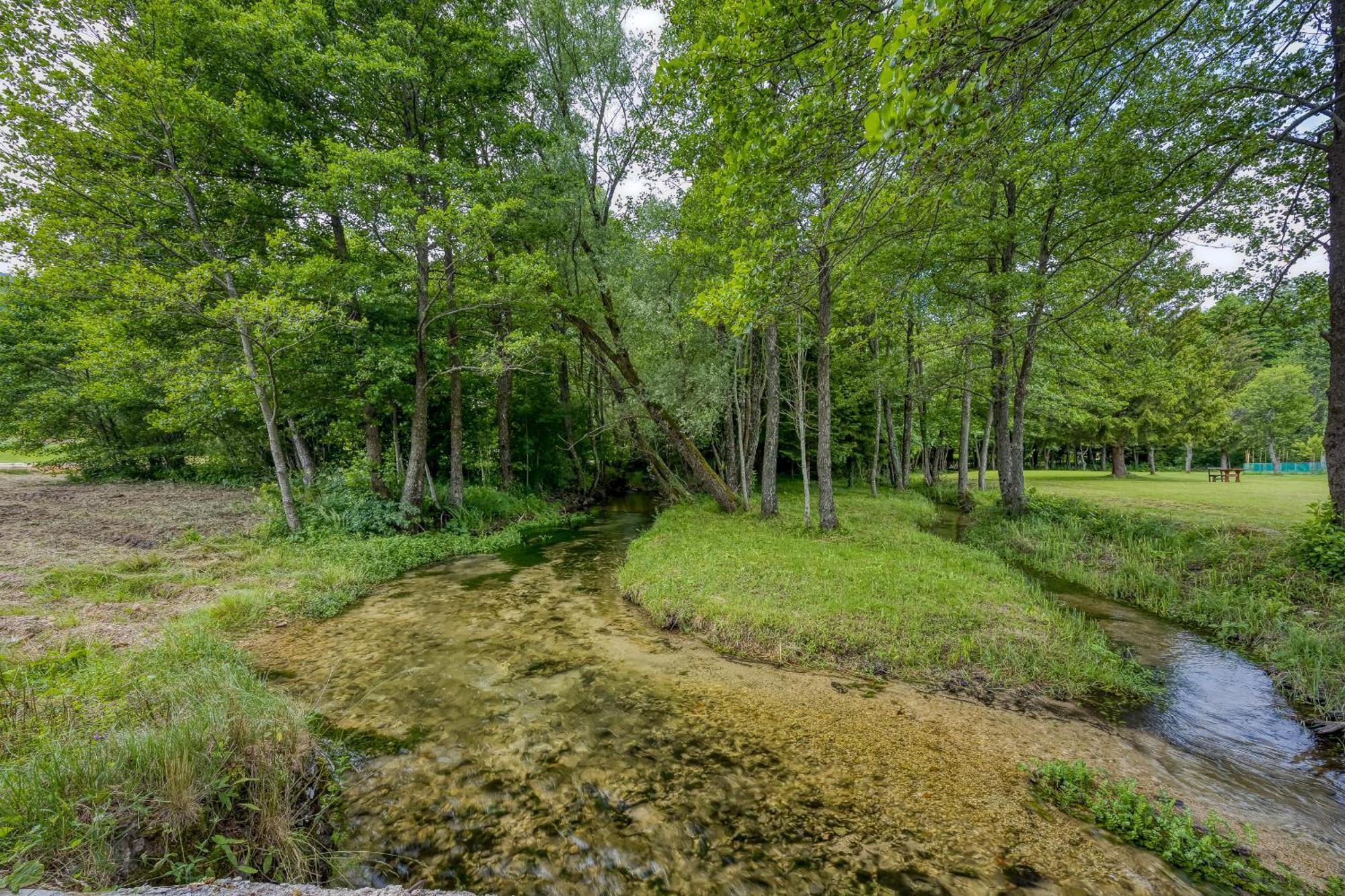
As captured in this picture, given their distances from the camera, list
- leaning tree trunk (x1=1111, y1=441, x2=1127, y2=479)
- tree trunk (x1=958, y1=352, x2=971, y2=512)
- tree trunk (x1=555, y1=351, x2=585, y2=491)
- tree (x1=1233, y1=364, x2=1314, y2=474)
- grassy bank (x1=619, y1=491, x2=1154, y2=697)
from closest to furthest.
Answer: grassy bank (x1=619, y1=491, x2=1154, y2=697), tree trunk (x1=958, y1=352, x2=971, y2=512), tree trunk (x1=555, y1=351, x2=585, y2=491), leaning tree trunk (x1=1111, y1=441, x2=1127, y2=479), tree (x1=1233, y1=364, x2=1314, y2=474)

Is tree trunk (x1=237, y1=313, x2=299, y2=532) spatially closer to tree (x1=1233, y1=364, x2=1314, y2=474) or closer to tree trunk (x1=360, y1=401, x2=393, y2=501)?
tree trunk (x1=360, y1=401, x2=393, y2=501)

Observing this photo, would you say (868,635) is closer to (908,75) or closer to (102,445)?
(908,75)

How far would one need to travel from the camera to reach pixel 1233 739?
4.49 m

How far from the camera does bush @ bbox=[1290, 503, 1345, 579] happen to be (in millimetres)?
6770

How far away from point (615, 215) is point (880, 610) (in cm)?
1464

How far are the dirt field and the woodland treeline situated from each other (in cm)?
224

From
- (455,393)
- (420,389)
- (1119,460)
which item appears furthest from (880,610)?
(1119,460)

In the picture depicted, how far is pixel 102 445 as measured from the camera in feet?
57.2

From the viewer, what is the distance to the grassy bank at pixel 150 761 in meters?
2.58

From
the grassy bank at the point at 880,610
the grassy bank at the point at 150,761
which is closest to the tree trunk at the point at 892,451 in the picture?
the grassy bank at the point at 880,610

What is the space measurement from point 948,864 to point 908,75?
500 centimetres

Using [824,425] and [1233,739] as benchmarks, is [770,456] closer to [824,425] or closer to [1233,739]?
[824,425]

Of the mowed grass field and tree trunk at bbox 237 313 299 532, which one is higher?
tree trunk at bbox 237 313 299 532

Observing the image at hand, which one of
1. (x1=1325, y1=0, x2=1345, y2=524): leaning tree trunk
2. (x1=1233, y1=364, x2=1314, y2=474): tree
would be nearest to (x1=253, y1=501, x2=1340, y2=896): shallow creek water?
(x1=1325, y1=0, x2=1345, y2=524): leaning tree trunk
